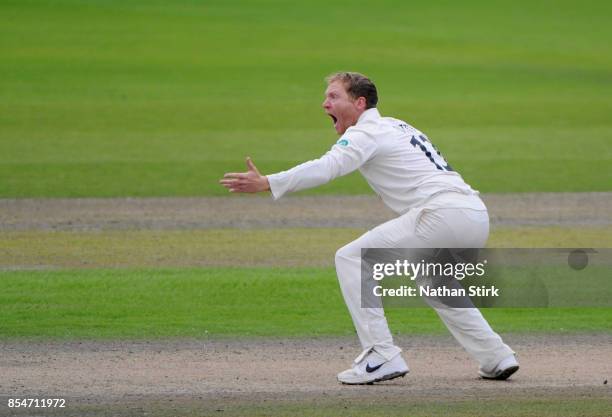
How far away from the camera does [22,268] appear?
15.1 metres

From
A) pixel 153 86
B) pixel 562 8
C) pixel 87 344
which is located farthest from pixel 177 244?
pixel 562 8

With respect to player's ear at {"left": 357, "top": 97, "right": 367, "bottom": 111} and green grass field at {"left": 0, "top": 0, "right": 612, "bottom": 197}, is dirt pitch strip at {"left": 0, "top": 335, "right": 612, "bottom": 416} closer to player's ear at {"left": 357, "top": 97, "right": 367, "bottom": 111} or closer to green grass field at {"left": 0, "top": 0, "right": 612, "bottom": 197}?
player's ear at {"left": 357, "top": 97, "right": 367, "bottom": 111}

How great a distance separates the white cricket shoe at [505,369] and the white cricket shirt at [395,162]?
1.06 meters

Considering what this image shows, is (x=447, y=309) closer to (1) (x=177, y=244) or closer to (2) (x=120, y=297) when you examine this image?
(2) (x=120, y=297)

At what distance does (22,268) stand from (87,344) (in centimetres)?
435

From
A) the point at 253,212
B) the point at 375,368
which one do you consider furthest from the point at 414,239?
the point at 253,212

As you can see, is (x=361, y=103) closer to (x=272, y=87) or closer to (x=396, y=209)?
(x=396, y=209)

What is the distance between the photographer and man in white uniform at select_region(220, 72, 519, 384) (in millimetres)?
9023

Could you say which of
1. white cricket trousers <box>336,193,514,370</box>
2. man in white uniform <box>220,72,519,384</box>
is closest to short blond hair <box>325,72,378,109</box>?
man in white uniform <box>220,72,519,384</box>

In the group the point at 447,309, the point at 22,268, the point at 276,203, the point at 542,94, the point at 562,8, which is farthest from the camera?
the point at 562,8

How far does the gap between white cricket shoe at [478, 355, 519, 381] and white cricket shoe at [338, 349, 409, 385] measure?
2.12ft

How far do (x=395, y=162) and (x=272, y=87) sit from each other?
94.3 ft

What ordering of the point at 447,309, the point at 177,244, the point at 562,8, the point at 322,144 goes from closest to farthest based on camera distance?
the point at 447,309, the point at 177,244, the point at 322,144, the point at 562,8

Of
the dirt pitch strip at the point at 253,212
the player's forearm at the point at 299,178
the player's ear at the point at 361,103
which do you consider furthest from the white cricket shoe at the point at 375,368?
the dirt pitch strip at the point at 253,212
